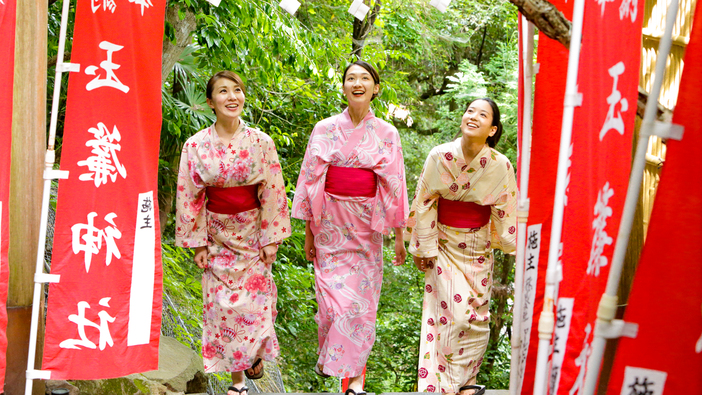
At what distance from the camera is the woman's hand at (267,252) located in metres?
4.22

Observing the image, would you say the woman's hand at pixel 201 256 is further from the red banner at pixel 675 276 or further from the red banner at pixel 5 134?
the red banner at pixel 675 276

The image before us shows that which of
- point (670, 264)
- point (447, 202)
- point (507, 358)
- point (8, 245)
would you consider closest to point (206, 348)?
point (8, 245)

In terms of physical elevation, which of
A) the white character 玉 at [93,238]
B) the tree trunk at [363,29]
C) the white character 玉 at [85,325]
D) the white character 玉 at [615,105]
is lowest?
the white character 玉 at [85,325]

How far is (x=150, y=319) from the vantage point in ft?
11.1

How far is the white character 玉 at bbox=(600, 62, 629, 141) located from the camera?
204 cm

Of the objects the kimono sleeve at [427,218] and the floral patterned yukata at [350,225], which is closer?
the kimono sleeve at [427,218]

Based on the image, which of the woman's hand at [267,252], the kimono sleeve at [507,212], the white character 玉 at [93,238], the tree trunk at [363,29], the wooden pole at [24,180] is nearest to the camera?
the white character 玉 at [93,238]

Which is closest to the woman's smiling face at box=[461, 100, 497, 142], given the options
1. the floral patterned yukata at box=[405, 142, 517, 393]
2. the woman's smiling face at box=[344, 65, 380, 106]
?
the floral patterned yukata at box=[405, 142, 517, 393]

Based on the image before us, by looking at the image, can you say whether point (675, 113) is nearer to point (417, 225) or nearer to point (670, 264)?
point (670, 264)

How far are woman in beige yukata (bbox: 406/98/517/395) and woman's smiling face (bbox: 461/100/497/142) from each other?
0.01 m

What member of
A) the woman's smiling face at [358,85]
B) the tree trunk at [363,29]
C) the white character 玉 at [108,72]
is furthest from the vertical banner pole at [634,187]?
the tree trunk at [363,29]

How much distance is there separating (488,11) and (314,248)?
7141 millimetres

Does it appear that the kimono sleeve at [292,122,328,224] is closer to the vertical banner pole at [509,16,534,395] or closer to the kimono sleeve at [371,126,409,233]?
the kimono sleeve at [371,126,409,233]

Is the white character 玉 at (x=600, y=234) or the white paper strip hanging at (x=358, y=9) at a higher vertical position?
the white paper strip hanging at (x=358, y=9)
